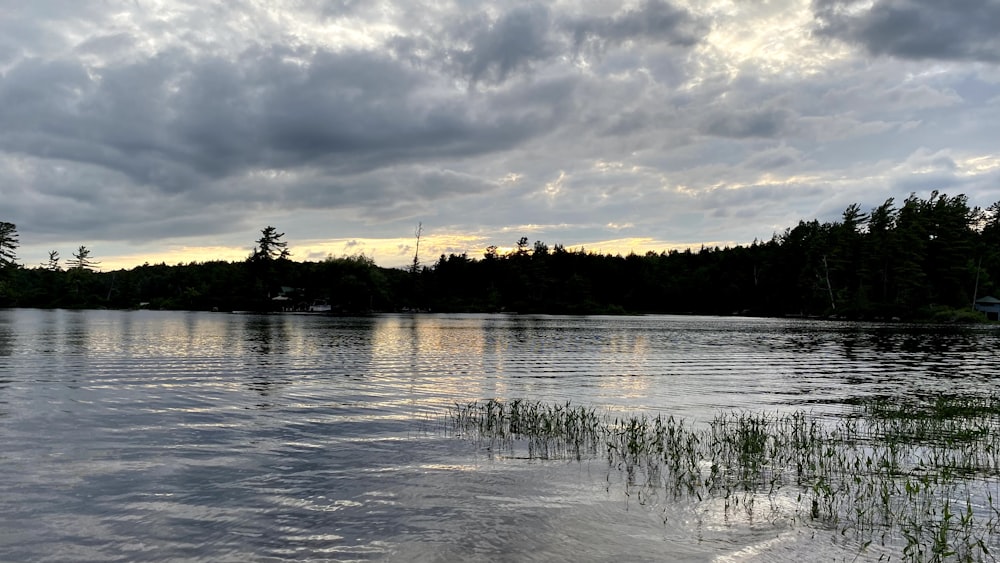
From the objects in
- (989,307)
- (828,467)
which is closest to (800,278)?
(989,307)

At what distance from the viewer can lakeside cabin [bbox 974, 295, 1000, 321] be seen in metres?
124

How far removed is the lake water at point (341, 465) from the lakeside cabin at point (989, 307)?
112 m

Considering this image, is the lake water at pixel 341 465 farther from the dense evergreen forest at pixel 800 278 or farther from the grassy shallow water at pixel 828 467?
the dense evergreen forest at pixel 800 278

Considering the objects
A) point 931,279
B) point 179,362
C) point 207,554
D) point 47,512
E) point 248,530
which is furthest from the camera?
point 931,279

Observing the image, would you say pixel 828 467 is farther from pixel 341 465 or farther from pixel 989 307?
pixel 989 307

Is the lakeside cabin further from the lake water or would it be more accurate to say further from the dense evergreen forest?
the lake water

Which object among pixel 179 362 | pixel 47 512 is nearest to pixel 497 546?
pixel 47 512

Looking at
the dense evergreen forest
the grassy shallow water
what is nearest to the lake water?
the grassy shallow water

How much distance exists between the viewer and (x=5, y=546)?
955 centimetres

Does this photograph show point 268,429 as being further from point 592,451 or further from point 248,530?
point 592,451

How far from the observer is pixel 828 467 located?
46.8ft

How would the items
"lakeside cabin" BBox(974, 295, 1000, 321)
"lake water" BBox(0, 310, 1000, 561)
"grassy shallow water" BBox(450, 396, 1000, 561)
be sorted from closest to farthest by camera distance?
"lake water" BBox(0, 310, 1000, 561) < "grassy shallow water" BBox(450, 396, 1000, 561) < "lakeside cabin" BBox(974, 295, 1000, 321)

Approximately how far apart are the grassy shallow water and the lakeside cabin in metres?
132

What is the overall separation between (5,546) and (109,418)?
12.4 metres
